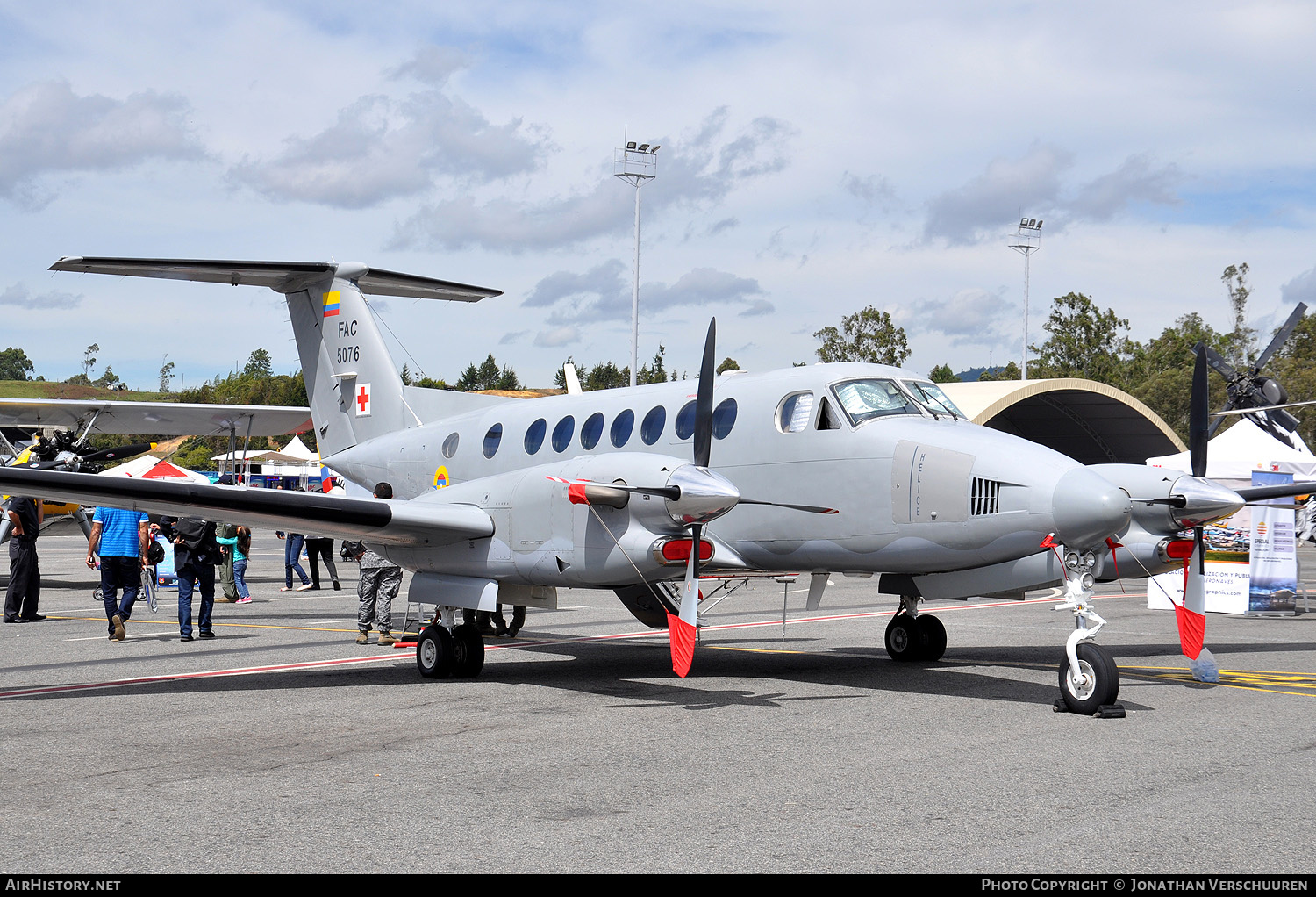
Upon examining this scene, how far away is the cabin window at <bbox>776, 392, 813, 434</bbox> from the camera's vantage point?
442 inches

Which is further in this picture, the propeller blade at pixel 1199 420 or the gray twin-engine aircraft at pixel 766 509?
the propeller blade at pixel 1199 420

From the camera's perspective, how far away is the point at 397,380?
52.8 ft

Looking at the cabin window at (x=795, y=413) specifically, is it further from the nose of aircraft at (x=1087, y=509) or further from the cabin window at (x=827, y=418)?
the nose of aircraft at (x=1087, y=509)

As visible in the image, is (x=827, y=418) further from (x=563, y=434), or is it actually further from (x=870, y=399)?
(x=563, y=434)

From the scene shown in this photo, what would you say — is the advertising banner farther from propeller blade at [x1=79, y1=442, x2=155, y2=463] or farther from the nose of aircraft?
propeller blade at [x1=79, y1=442, x2=155, y2=463]

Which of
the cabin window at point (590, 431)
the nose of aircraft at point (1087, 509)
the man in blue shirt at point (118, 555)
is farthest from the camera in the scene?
the man in blue shirt at point (118, 555)

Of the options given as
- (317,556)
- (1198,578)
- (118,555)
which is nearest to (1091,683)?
(1198,578)

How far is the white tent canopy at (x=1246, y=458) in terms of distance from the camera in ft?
81.1

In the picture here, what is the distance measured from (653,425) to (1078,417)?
123ft

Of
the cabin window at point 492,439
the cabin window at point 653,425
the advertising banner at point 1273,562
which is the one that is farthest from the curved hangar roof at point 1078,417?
the cabin window at point 653,425

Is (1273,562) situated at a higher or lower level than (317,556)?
higher

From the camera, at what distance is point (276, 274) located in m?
16.2

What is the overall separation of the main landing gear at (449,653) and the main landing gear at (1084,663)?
5.67 metres
